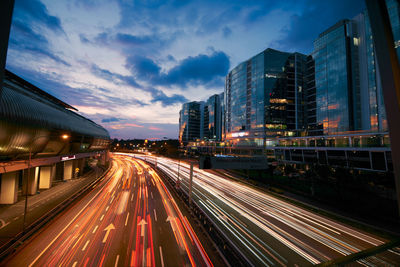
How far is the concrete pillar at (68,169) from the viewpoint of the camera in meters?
43.1

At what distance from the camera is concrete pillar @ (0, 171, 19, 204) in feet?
80.3

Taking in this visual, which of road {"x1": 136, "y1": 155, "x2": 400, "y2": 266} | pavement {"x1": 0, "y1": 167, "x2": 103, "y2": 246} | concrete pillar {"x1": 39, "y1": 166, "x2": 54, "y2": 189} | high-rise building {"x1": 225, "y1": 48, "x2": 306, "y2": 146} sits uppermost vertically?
high-rise building {"x1": 225, "y1": 48, "x2": 306, "y2": 146}

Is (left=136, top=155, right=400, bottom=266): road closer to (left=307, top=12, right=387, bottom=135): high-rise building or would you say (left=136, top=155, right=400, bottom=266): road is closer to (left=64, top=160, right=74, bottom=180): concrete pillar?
(left=64, top=160, right=74, bottom=180): concrete pillar

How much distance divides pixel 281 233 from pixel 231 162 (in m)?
8.70

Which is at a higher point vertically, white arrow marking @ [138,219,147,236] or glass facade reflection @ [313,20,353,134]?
glass facade reflection @ [313,20,353,134]

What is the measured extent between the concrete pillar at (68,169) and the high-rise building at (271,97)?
77.1m

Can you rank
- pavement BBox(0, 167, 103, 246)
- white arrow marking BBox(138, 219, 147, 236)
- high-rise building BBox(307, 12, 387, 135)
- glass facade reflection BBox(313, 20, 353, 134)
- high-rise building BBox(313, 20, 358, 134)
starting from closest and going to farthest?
pavement BBox(0, 167, 103, 246) < white arrow marking BBox(138, 219, 147, 236) < high-rise building BBox(307, 12, 387, 135) < high-rise building BBox(313, 20, 358, 134) < glass facade reflection BBox(313, 20, 353, 134)

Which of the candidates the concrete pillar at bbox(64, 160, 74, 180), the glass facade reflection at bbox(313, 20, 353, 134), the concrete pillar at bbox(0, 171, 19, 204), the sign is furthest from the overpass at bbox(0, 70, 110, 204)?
the glass facade reflection at bbox(313, 20, 353, 134)

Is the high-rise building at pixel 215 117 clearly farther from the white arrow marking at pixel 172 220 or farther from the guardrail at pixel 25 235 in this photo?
the guardrail at pixel 25 235

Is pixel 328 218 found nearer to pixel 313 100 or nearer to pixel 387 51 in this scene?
pixel 387 51

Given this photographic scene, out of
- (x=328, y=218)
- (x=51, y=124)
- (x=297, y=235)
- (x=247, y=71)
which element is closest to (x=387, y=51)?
(x=297, y=235)

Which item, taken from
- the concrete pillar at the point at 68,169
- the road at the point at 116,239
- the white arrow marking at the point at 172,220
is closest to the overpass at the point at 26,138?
the road at the point at 116,239

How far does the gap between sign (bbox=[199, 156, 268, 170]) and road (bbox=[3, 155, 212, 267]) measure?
7.07 meters

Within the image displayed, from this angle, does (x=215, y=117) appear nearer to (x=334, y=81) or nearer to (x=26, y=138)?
(x=334, y=81)
